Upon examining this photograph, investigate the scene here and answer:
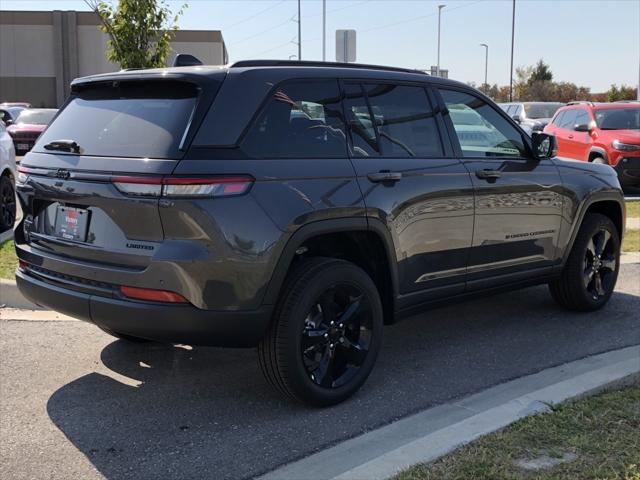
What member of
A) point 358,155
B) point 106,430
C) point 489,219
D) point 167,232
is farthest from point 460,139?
point 106,430

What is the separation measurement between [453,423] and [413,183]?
1.43 meters

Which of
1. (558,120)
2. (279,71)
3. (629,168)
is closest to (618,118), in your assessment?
(629,168)

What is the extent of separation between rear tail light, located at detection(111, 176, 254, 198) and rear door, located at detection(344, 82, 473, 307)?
2.76 feet

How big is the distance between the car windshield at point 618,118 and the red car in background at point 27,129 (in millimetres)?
13574

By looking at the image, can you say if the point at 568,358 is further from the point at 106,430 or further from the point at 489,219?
the point at 106,430

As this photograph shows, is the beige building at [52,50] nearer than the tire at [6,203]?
No

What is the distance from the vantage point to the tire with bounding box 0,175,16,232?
28.2 feet

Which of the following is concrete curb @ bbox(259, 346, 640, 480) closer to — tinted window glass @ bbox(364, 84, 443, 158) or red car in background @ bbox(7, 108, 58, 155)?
tinted window glass @ bbox(364, 84, 443, 158)

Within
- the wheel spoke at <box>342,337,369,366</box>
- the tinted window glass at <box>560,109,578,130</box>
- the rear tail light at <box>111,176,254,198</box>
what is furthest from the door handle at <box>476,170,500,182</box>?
the tinted window glass at <box>560,109,578,130</box>

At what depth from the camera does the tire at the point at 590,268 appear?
5.87 metres

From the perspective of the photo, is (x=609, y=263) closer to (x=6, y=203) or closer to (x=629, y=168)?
(x=6, y=203)

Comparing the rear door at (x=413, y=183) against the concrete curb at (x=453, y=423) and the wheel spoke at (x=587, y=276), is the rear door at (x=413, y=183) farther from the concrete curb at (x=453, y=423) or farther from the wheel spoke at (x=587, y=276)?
the wheel spoke at (x=587, y=276)

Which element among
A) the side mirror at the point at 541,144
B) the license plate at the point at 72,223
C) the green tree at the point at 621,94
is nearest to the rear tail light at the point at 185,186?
the license plate at the point at 72,223

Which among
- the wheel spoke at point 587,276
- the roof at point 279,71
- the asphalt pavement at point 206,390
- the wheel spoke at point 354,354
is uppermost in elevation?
the roof at point 279,71
